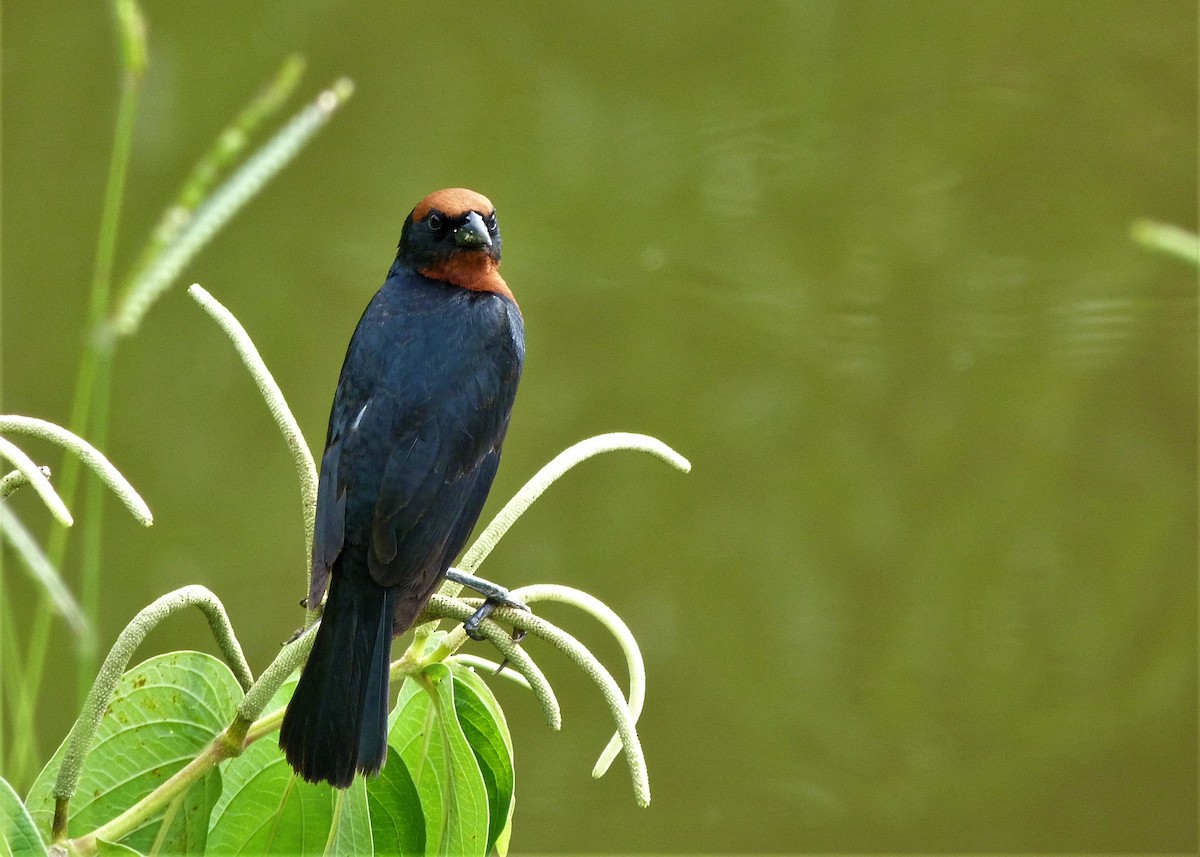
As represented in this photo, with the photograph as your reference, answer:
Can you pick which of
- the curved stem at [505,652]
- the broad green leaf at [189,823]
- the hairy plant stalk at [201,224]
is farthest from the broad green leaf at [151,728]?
the hairy plant stalk at [201,224]

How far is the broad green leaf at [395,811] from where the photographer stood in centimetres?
96

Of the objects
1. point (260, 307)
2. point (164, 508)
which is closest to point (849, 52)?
point (260, 307)

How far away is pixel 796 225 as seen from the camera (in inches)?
117

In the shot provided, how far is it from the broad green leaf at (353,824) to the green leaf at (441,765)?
49mm

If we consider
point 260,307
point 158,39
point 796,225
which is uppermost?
point 158,39

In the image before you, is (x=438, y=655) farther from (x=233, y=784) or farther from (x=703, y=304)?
(x=703, y=304)

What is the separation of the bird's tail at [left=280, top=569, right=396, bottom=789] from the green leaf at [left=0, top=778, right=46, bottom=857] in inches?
8.2

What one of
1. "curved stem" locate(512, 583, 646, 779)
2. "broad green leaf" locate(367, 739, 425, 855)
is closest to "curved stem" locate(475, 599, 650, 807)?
"curved stem" locate(512, 583, 646, 779)

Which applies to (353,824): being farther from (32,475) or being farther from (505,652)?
(32,475)

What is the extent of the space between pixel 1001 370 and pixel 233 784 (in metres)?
2.31

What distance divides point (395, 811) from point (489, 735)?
3.5 inches

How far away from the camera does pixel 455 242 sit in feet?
5.57

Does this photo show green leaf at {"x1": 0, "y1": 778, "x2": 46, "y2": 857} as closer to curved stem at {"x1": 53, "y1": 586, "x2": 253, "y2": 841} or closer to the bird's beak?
curved stem at {"x1": 53, "y1": 586, "x2": 253, "y2": 841}

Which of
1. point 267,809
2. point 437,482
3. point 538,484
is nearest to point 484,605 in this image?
point 538,484
